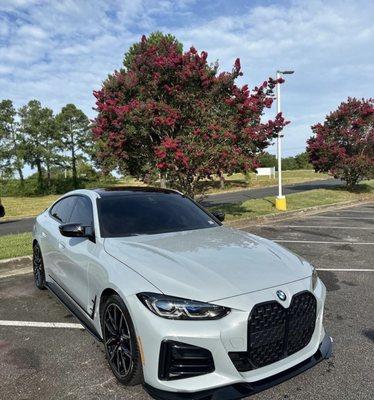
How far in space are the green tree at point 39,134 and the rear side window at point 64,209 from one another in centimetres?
3387

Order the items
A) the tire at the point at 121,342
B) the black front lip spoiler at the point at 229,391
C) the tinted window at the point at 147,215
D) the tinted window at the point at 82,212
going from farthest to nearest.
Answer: the tinted window at the point at 82,212 < the tinted window at the point at 147,215 < the tire at the point at 121,342 < the black front lip spoiler at the point at 229,391

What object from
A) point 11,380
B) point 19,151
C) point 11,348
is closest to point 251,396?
point 11,380

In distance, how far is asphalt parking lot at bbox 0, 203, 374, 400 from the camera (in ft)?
10.6

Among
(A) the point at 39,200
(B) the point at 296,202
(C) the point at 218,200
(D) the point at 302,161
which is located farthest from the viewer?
(D) the point at 302,161

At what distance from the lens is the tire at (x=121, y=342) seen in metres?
3.07

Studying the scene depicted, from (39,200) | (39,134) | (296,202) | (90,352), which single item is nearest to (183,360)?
(90,352)

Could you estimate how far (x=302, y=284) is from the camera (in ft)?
10.5

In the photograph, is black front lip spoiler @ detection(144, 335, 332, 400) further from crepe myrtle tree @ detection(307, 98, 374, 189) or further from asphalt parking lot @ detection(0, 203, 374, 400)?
crepe myrtle tree @ detection(307, 98, 374, 189)

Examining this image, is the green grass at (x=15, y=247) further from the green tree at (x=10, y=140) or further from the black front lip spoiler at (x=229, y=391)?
the green tree at (x=10, y=140)

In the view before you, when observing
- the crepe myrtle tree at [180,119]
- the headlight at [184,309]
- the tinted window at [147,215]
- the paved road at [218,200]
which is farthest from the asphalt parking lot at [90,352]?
the paved road at [218,200]

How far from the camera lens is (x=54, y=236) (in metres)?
5.07

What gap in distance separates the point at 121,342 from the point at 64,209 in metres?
2.57

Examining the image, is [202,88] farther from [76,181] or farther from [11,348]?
[76,181]

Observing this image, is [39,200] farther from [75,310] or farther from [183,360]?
[183,360]
